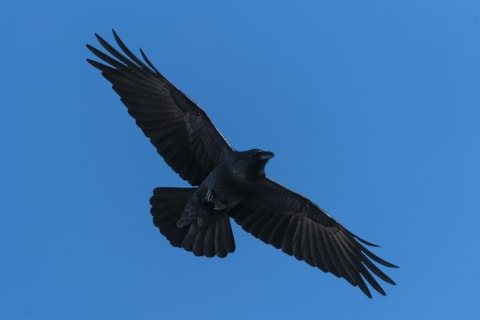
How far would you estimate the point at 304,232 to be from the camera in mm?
15000

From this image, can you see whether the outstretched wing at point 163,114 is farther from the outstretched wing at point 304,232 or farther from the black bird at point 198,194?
the outstretched wing at point 304,232

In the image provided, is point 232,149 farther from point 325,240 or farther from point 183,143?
point 325,240

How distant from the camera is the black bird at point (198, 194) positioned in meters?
14.5

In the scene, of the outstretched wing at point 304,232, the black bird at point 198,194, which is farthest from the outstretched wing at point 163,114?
the outstretched wing at point 304,232

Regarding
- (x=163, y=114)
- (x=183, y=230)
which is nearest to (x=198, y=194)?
(x=183, y=230)

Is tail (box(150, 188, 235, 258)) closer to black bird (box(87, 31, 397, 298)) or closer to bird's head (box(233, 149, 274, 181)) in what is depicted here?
black bird (box(87, 31, 397, 298))

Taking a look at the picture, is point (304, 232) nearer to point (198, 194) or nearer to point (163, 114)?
point (198, 194)

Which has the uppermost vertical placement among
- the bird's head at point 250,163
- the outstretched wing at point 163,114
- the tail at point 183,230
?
the outstretched wing at point 163,114

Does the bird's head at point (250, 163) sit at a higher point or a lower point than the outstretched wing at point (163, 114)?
lower

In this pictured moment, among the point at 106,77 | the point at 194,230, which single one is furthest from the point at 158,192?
the point at 106,77

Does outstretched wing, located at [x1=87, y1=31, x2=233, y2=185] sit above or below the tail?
above

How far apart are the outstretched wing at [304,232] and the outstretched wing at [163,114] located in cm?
91

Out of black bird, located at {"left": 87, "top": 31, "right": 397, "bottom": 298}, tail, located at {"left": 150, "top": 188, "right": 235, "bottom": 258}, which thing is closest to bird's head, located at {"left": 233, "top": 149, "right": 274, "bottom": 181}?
black bird, located at {"left": 87, "top": 31, "right": 397, "bottom": 298}

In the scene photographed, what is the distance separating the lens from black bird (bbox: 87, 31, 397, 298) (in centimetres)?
1449
